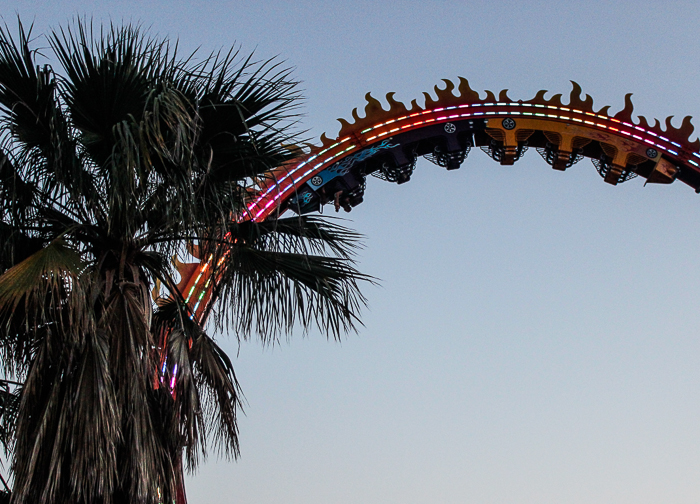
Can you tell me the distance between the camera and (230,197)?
5762mm

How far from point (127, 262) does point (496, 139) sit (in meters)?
5.71

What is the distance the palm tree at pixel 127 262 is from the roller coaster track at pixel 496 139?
3951 millimetres

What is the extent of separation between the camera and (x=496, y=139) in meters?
10.4

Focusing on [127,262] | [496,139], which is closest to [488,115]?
[496,139]

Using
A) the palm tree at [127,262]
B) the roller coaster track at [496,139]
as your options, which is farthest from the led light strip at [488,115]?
the palm tree at [127,262]

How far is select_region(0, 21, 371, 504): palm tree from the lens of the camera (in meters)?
5.00

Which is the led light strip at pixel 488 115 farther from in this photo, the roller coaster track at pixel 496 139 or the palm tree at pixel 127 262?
the palm tree at pixel 127 262

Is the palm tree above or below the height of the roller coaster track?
below

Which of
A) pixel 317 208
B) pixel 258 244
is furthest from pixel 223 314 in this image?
pixel 317 208

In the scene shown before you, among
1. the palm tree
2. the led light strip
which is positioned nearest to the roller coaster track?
the led light strip

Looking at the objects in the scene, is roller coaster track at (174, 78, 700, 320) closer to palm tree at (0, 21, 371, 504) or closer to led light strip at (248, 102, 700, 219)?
led light strip at (248, 102, 700, 219)

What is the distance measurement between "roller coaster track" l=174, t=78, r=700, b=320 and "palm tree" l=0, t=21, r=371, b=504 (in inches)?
156

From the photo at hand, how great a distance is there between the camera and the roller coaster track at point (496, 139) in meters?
10.1

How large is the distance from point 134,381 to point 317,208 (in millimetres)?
5085
